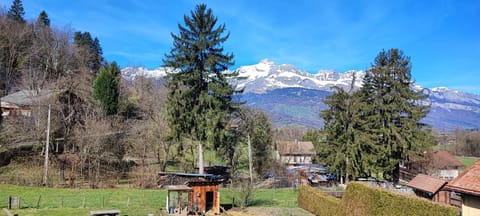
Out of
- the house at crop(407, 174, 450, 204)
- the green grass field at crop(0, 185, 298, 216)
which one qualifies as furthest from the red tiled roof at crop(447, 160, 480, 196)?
the green grass field at crop(0, 185, 298, 216)

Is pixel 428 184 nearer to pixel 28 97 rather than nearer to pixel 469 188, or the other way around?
pixel 469 188

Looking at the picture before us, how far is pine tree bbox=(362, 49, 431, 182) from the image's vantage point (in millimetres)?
34469

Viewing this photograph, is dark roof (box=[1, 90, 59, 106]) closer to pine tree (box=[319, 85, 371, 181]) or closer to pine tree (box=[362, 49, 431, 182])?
pine tree (box=[319, 85, 371, 181])

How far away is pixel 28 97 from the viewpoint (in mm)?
38438

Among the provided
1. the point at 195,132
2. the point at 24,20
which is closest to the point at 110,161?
the point at 195,132

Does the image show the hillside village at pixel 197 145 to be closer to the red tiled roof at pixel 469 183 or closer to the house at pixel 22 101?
the house at pixel 22 101

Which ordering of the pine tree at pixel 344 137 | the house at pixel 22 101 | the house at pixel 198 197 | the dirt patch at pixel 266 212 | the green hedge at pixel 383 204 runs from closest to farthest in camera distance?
the green hedge at pixel 383 204 → the house at pixel 198 197 → the dirt patch at pixel 266 212 → the pine tree at pixel 344 137 → the house at pixel 22 101

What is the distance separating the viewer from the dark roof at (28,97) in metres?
37.4

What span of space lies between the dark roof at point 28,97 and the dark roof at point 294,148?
140 ft

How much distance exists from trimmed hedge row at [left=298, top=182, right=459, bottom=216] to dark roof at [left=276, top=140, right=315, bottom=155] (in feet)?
150

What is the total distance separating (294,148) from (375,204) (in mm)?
54013

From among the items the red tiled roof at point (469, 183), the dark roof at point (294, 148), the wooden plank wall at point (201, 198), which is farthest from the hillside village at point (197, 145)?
the dark roof at point (294, 148)

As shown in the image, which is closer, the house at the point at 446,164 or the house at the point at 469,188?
the house at the point at 469,188

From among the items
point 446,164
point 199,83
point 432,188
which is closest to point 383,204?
point 432,188
